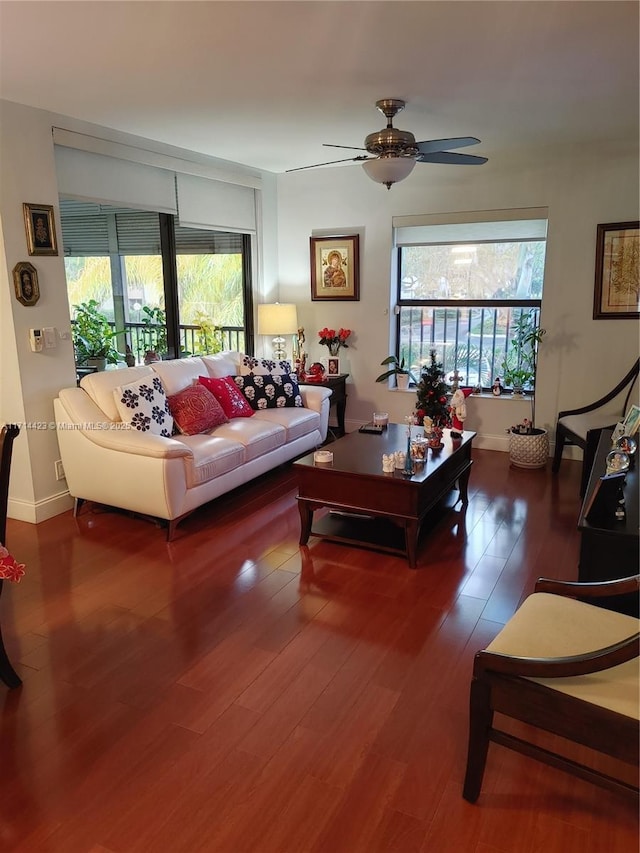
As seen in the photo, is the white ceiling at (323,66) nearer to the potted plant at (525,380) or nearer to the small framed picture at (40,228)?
the small framed picture at (40,228)

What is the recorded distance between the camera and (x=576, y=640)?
1.74 metres

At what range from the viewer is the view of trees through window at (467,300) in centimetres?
522

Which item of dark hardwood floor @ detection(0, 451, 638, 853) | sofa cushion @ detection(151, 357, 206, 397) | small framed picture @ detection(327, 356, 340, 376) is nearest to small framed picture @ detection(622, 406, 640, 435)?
dark hardwood floor @ detection(0, 451, 638, 853)

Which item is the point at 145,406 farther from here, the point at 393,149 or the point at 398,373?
the point at 398,373

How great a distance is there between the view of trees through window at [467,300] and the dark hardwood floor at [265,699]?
2.24 m

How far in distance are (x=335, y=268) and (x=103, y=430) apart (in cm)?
298

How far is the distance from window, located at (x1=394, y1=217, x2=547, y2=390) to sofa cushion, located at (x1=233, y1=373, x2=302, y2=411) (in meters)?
1.40

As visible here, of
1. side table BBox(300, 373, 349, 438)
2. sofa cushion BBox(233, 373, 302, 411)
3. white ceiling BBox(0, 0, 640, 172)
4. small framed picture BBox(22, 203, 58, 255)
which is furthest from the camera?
side table BBox(300, 373, 349, 438)

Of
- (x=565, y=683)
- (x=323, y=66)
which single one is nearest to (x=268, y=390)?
(x=323, y=66)

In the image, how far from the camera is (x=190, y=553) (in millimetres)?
3400

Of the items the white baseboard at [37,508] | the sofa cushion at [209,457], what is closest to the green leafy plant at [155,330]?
the sofa cushion at [209,457]

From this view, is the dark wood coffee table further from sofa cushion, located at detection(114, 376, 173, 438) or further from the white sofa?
sofa cushion, located at detection(114, 376, 173, 438)

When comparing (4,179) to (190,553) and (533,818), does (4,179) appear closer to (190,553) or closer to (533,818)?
(190,553)

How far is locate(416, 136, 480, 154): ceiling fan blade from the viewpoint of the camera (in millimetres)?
3125
